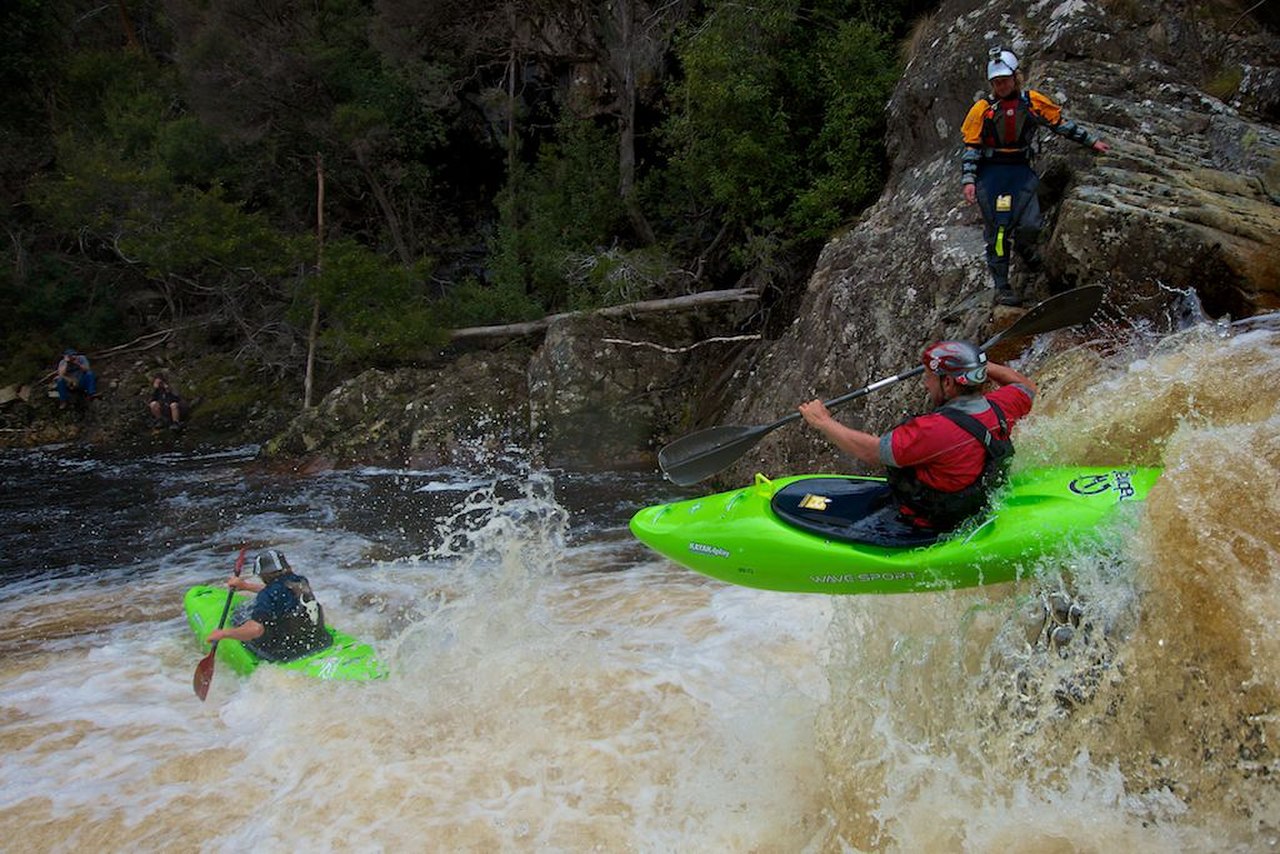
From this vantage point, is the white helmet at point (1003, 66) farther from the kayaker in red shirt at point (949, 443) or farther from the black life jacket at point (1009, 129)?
the kayaker in red shirt at point (949, 443)

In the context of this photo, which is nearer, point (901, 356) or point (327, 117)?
point (901, 356)

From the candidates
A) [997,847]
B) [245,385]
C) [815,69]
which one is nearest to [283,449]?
[245,385]

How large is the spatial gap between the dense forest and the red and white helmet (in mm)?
5989

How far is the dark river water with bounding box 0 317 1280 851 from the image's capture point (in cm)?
274

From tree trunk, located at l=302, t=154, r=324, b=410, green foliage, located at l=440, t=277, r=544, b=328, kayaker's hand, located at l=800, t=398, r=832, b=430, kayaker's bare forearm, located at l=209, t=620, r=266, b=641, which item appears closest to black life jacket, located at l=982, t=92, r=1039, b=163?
kayaker's hand, located at l=800, t=398, r=832, b=430

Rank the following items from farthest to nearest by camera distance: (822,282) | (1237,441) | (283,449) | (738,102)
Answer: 1. (283,449)
2. (738,102)
3. (822,282)
4. (1237,441)

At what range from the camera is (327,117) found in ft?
46.0

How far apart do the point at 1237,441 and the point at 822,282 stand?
17.1 ft

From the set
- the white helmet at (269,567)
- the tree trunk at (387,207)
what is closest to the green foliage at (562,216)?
the tree trunk at (387,207)

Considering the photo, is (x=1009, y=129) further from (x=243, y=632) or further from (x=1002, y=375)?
(x=243, y=632)

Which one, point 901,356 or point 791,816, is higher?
point 901,356

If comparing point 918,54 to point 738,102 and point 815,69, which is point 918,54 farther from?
point 738,102

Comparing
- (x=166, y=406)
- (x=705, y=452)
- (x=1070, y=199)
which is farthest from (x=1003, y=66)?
(x=166, y=406)

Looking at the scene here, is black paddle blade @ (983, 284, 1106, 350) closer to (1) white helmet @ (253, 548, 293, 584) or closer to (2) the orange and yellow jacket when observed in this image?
(2) the orange and yellow jacket
